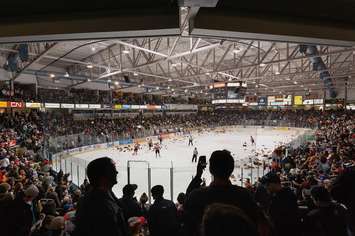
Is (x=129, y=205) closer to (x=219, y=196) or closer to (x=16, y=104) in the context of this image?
(x=219, y=196)

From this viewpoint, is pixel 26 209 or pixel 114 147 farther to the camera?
pixel 114 147

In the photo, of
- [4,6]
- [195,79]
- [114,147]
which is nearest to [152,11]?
[4,6]

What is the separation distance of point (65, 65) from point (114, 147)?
33.8ft

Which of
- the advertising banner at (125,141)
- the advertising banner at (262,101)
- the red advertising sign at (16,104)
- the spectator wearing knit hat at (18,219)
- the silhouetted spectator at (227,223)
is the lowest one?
the advertising banner at (125,141)

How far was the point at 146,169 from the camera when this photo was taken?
1128cm

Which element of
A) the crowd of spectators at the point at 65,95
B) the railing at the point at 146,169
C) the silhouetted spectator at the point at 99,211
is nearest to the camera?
the silhouetted spectator at the point at 99,211

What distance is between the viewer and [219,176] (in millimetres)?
1694

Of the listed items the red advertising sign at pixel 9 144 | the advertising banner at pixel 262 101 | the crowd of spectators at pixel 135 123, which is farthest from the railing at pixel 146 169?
the advertising banner at pixel 262 101

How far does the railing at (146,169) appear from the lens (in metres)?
8.96

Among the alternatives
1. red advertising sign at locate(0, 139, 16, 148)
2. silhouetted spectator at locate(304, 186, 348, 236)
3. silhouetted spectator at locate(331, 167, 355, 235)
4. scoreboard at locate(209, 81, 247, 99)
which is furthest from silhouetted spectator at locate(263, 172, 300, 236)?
scoreboard at locate(209, 81, 247, 99)

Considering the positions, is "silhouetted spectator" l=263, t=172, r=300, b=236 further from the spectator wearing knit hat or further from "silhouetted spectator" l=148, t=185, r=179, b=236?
the spectator wearing knit hat

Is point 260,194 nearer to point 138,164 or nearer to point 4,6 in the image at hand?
point 4,6

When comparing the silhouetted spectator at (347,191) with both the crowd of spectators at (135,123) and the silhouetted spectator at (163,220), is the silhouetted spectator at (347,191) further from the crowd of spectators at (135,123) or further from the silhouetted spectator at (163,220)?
the crowd of spectators at (135,123)

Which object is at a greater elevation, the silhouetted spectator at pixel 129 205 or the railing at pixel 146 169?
the silhouetted spectator at pixel 129 205
